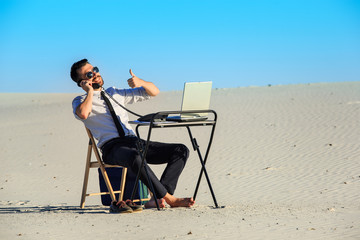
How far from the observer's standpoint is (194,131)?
1767 cm

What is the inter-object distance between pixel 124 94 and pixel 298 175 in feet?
16.3

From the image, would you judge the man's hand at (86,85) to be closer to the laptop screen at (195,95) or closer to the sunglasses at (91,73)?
the sunglasses at (91,73)

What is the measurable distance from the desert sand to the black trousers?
28cm

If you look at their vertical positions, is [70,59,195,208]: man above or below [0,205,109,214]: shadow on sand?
above

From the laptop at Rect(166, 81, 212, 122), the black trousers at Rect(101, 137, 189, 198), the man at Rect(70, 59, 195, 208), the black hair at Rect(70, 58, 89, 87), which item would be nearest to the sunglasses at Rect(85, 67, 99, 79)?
the man at Rect(70, 59, 195, 208)

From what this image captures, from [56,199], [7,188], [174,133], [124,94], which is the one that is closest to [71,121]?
[174,133]

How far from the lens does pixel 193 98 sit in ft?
17.8

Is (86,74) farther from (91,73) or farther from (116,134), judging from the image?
(116,134)

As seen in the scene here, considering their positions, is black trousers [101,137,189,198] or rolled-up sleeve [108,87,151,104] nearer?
black trousers [101,137,189,198]

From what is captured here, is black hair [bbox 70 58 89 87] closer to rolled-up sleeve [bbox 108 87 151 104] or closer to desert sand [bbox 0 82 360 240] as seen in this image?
rolled-up sleeve [bbox 108 87 151 104]

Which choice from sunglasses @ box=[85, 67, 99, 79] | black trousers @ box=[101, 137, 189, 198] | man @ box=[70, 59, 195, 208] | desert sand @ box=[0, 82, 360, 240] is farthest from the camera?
sunglasses @ box=[85, 67, 99, 79]

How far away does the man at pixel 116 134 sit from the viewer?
5.71 meters

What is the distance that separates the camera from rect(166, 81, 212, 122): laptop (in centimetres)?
541

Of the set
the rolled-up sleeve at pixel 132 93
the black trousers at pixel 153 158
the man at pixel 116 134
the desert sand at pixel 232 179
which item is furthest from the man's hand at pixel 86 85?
the desert sand at pixel 232 179
